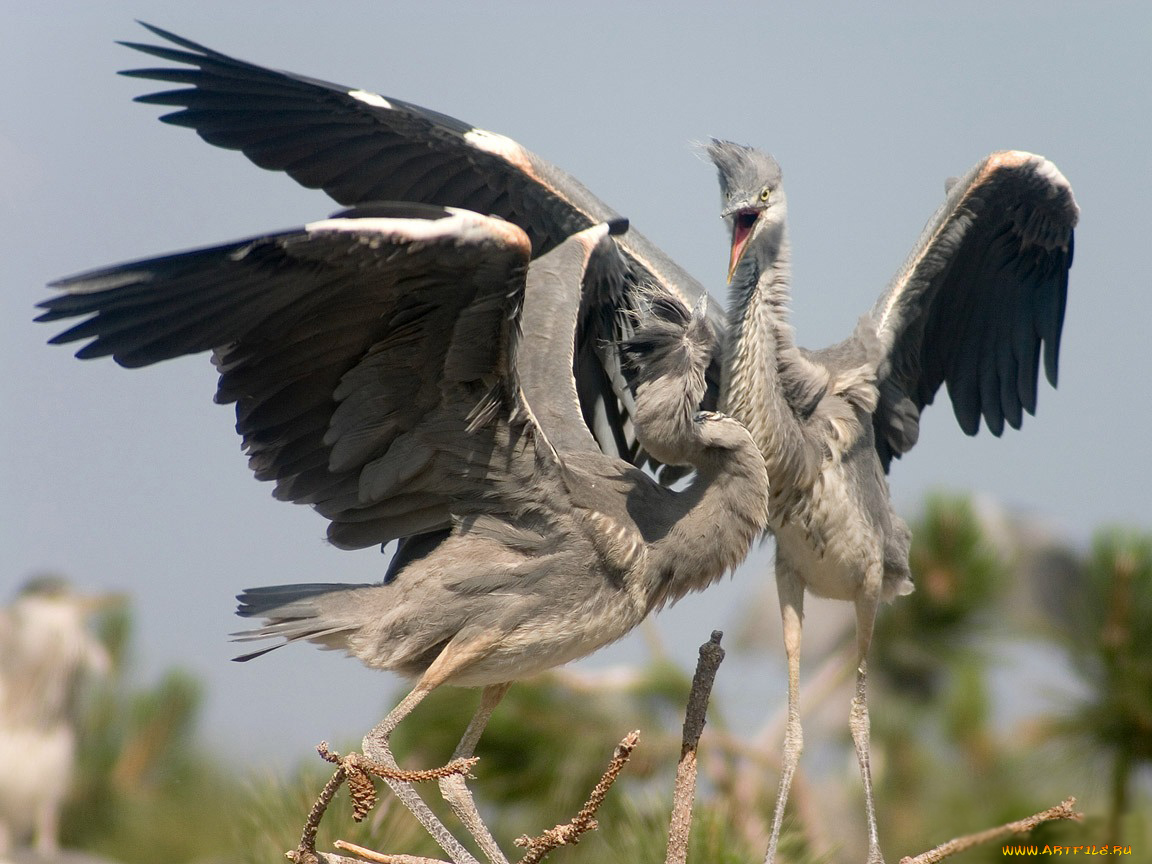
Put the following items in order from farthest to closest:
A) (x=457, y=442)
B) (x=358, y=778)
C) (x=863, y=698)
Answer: (x=863, y=698), (x=457, y=442), (x=358, y=778)

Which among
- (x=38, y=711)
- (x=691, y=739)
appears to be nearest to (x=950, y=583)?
(x=691, y=739)

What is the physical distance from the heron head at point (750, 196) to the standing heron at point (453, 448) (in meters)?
0.64

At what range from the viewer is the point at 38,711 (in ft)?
39.0

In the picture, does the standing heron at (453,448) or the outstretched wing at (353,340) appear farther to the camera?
the standing heron at (453,448)

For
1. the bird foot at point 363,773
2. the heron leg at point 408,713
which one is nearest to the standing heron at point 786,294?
the heron leg at point 408,713

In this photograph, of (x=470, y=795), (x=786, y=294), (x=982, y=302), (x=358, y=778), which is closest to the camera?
(x=358, y=778)

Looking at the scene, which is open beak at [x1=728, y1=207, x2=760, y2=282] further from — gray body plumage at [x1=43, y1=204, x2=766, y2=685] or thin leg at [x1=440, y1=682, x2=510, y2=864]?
thin leg at [x1=440, y1=682, x2=510, y2=864]

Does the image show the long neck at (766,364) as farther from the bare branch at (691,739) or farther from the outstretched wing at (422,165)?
the bare branch at (691,739)

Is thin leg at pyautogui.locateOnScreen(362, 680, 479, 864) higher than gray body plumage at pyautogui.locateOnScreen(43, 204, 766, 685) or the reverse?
the reverse

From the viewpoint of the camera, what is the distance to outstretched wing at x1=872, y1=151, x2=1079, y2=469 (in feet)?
16.0

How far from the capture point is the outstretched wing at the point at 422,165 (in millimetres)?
4883

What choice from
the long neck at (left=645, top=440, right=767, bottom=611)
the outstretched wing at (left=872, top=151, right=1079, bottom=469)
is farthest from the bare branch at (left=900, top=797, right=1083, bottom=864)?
the outstretched wing at (left=872, top=151, right=1079, bottom=469)

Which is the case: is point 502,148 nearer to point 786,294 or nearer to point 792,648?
point 786,294

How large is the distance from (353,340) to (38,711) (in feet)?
32.1
